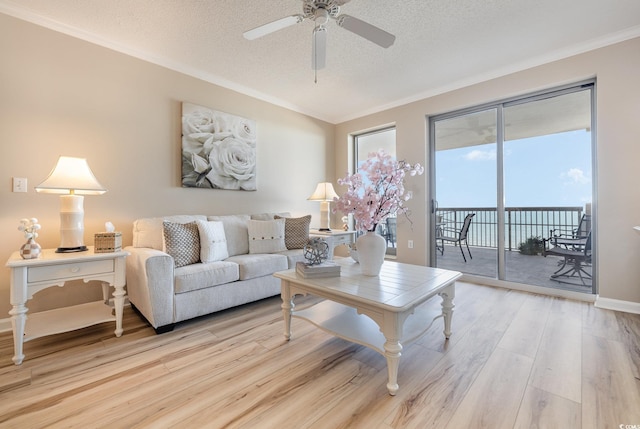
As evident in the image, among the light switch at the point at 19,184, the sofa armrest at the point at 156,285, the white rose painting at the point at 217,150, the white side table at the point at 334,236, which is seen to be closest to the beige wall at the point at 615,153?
the white side table at the point at 334,236

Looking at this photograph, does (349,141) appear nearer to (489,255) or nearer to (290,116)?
(290,116)

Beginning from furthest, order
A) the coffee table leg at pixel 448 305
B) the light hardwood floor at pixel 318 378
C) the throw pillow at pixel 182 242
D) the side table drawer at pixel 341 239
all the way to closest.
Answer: the side table drawer at pixel 341 239
the throw pillow at pixel 182 242
the coffee table leg at pixel 448 305
the light hardwood floor at pixel 318 378

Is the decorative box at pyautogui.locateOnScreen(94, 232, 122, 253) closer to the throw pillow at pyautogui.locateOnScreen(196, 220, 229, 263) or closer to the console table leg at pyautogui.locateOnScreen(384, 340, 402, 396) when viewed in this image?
the throw pillow at pyautogui.locateOnScreen(196, 220, 229, 263)

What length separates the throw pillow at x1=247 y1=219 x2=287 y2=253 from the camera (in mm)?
2959

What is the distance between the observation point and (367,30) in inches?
70.6

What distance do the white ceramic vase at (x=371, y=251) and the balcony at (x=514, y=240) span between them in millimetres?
2259

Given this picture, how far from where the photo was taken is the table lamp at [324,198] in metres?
3.92

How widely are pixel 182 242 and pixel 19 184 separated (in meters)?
1.28

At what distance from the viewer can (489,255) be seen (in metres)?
3.72

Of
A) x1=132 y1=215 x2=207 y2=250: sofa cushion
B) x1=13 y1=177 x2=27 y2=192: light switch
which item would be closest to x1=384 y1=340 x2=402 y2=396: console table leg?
x1=132 y1=215 x2=207 y2=250: sofa cushion

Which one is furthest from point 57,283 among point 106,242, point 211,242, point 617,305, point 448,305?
point 617,305

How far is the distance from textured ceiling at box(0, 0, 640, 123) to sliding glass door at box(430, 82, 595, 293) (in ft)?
1.78

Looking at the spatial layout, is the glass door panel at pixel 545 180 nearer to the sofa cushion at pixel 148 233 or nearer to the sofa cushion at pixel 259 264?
the sofa cushion at pixel 259 264

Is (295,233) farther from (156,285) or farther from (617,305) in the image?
(617,305)
